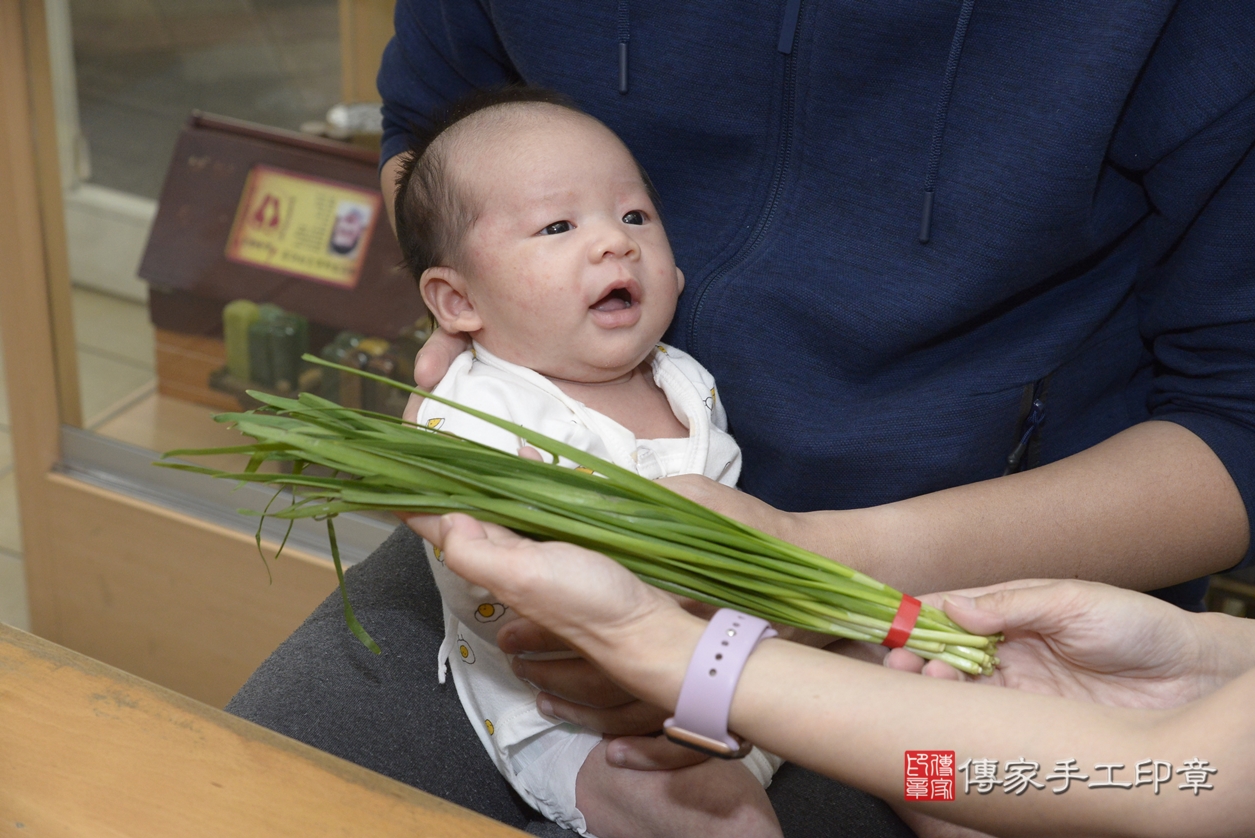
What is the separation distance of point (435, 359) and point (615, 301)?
0.70ft

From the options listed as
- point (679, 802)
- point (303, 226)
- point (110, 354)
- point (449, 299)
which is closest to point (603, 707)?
point (679, 802)

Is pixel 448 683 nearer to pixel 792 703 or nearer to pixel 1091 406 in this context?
pixel 792 703

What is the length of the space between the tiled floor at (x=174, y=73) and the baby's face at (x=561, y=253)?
1.32m

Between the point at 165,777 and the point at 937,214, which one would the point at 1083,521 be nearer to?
the point at 937,214

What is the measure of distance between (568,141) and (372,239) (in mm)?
1076

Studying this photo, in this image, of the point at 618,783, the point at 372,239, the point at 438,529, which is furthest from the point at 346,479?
the point at 372,239

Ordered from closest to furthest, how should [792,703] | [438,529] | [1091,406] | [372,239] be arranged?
[792,703]
[438,529]
[1091,406]
[372,239]

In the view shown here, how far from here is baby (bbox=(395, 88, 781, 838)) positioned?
1091mm

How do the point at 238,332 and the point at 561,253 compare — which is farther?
the point at 238,332

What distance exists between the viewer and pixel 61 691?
2.74ft

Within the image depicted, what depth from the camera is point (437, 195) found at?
4.00 feet

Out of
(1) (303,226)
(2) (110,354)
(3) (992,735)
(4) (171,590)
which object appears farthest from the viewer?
(2) (110,354)

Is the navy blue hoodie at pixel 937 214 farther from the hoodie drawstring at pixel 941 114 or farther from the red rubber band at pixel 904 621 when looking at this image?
the red rubber band at pixel 904 621

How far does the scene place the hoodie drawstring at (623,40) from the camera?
1198 mm
